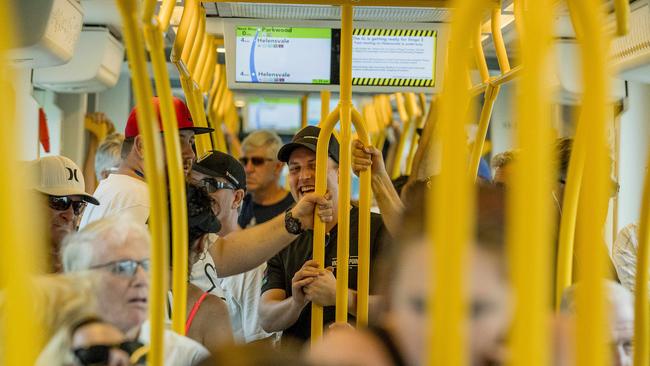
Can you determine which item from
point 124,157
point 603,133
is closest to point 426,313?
point 603,133

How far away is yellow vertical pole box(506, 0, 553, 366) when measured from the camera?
37.4 inches

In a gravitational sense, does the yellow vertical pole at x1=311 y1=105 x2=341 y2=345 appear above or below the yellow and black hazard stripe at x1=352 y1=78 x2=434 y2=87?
below

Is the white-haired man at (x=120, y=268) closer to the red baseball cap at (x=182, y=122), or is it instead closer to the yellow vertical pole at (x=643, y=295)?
the yellow vertical pole at (x=643, y=295)

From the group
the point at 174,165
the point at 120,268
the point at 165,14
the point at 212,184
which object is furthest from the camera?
the point at 212,184

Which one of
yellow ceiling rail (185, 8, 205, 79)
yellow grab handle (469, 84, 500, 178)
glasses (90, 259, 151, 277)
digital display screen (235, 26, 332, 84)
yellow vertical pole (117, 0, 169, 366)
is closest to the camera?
yellow vertical pole (117, 0, 169, 366)

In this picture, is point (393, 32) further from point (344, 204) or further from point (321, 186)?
point (344, 204)

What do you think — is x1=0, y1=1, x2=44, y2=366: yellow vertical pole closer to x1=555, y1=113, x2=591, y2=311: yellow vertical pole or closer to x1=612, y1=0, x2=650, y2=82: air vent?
x1=555, y1=113, x2=591, y2=311: yellow vertical pole

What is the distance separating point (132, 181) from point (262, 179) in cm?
252

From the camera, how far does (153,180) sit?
144 centimetres

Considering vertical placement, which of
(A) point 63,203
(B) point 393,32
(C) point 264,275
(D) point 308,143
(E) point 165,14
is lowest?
(C) point 264,275

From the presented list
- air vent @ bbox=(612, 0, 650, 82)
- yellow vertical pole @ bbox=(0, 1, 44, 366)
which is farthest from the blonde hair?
yellow vertical pole @ bbox=(0, 1, 44, 366)

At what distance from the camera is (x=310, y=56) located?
155 inches

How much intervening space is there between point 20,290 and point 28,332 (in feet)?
0.17

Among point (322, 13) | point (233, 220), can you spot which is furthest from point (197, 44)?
point (322, 13)
